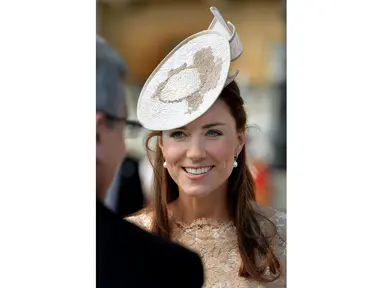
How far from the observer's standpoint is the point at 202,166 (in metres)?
2.74

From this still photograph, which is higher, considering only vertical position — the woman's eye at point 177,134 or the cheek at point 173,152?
the woman's eye at point 177,134

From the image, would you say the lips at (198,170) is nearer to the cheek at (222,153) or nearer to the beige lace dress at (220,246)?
the cheek at (222,153)

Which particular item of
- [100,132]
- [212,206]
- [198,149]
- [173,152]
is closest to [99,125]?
[100,132]

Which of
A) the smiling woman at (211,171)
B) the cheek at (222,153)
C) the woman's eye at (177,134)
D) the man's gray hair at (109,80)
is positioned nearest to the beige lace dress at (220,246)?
the smiling woman at (211,171)

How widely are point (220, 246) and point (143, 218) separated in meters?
0.34

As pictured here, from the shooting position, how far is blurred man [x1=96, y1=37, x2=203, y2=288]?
2744 mm

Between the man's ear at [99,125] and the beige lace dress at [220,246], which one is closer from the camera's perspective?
the beige lace dress at [220,246]

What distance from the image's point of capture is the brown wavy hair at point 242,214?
2736 mm

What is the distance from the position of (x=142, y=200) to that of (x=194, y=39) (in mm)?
693

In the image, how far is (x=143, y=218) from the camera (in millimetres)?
2830

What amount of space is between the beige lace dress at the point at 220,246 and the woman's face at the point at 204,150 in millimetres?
142

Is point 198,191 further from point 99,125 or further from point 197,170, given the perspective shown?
point 99,125
